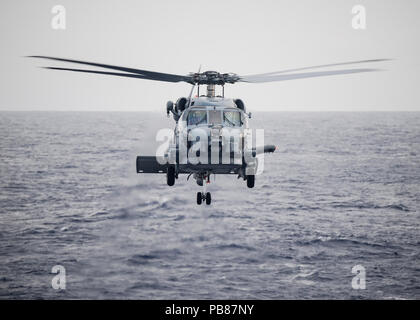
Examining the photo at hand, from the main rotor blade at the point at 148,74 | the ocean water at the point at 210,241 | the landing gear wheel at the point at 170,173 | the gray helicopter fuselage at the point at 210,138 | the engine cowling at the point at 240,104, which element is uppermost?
the main rotor blade at the point at 148,74

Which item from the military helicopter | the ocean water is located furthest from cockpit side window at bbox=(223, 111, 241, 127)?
the ocean water

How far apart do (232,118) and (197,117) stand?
1709mm

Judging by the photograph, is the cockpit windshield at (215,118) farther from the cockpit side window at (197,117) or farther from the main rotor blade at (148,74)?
the main rotor blade at (148,74)

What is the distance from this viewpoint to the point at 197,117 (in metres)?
25.8

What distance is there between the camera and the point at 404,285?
95.4m

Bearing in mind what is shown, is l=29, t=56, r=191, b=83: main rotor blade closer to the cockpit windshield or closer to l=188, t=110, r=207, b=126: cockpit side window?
l=188, t=110, r=207, b=126: cockpit side window

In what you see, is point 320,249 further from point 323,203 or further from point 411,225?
point 323,203

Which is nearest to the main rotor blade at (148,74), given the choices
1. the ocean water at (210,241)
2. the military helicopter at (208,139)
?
the military helicopter at (208,139)

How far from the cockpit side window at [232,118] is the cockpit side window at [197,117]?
0.97 m

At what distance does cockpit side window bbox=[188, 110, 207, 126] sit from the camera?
84.2ft

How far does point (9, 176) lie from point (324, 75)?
168751 millimetres

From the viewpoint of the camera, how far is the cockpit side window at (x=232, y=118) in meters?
25.6

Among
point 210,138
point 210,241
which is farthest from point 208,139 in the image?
point 210,241

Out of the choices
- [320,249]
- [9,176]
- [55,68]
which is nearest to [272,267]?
[320,249]
